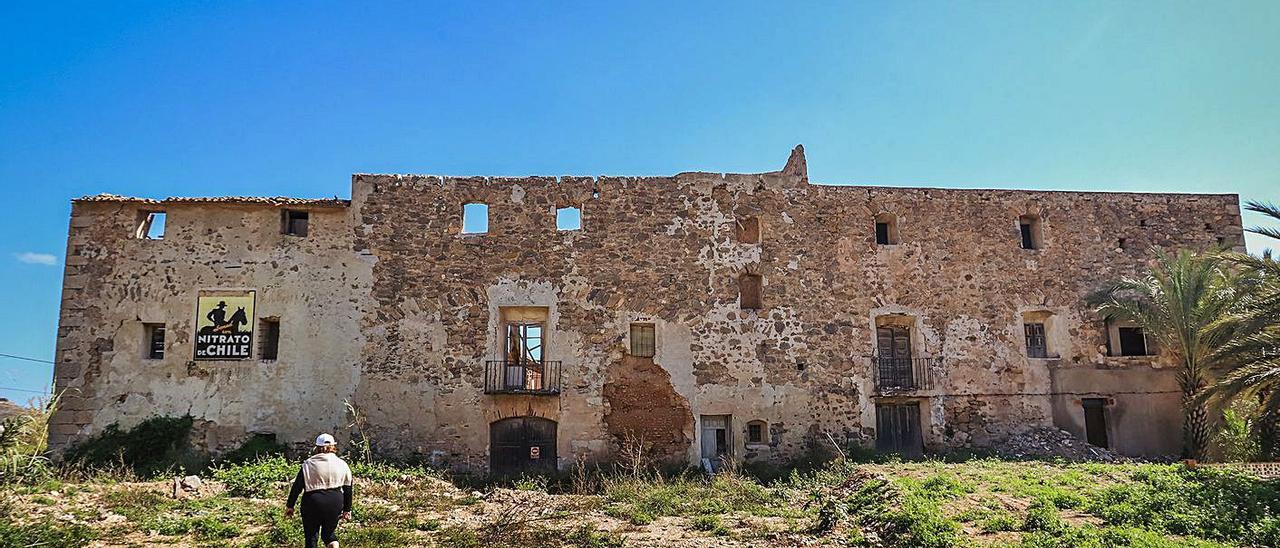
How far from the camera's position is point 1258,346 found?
15195mm

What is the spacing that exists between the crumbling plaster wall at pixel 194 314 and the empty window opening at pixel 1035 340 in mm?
15732

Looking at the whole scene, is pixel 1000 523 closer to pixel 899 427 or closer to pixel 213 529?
pixel 899 427

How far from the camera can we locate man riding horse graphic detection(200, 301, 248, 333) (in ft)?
58.2

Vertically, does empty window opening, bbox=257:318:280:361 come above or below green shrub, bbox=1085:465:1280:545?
above

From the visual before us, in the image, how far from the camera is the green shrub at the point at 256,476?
45.5ft

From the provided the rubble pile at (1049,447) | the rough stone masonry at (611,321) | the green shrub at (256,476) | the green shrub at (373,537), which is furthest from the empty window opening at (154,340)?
the rubble pile at (1049,447)

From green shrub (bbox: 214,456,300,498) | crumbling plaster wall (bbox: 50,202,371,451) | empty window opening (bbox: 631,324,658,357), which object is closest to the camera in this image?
green shrub (bbox: 214,456,300,498)

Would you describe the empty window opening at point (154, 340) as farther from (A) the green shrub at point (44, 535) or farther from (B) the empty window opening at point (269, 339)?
(A) the green shrub at point (44, 535)

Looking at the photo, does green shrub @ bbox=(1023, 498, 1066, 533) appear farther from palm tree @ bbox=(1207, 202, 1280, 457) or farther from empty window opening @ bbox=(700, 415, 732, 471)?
empty window opening @ bbox=(700, 415, 732, 471)

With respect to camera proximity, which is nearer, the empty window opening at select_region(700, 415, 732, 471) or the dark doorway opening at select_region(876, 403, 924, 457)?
the empty window opening at select_region(700, 415, 732, 471)

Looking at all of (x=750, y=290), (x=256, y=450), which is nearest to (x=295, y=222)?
(x=256, y=450)

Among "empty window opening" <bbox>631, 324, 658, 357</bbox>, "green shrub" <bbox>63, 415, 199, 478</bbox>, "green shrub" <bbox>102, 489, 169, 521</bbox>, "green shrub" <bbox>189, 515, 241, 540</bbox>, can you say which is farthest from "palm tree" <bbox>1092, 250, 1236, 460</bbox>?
"green shrub" <bbox>63, 415, 199, 478</bbox>

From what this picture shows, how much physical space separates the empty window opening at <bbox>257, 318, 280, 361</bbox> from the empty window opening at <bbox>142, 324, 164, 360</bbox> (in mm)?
2129

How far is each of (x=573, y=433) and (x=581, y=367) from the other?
1.46 meters
